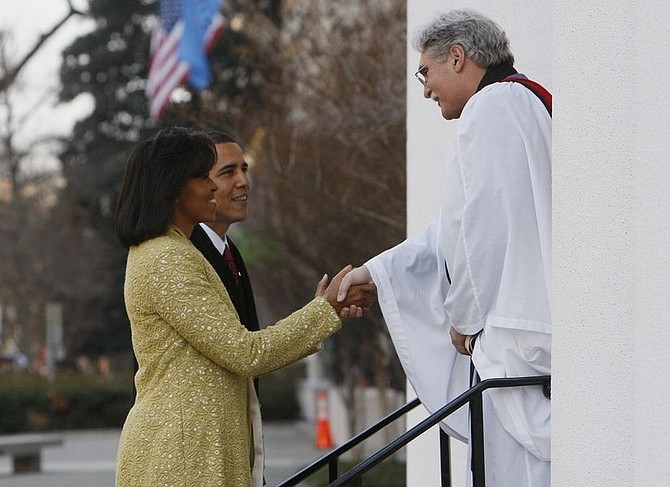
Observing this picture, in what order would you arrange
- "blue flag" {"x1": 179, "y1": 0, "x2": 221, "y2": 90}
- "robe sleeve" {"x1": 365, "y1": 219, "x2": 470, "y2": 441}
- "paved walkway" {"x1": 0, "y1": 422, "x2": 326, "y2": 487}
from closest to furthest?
"robe sleeve" {"x1": 365, "y1": 219, "x2": 470, "y2": 441} < "blue flag" {"x1": 179, "y1": 0, "x2": 221, "y2": 90} < "paved walkway" {"x1": 0, "y1": 422, "x2": 326, "y2": 487}

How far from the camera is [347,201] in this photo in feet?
32.4

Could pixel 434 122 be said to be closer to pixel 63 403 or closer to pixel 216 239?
pixel 216 239

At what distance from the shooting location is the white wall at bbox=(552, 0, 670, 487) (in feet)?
8.76

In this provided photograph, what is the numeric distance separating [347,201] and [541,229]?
6267 mm

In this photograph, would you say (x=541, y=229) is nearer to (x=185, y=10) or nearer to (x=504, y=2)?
(x=504, y=2)

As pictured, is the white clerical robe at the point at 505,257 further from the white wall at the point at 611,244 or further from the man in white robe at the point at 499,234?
the white wall at the point at 611,244

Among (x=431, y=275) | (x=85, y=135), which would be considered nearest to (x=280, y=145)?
(x=431, y=275)

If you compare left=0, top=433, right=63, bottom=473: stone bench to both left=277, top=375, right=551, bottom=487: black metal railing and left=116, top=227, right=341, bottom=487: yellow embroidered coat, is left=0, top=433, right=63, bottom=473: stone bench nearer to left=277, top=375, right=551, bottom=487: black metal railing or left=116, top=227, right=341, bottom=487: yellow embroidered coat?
left=116, top=227, right=341, bottom=487: yellow embroidered coat

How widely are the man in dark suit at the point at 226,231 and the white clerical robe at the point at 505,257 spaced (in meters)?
0.78

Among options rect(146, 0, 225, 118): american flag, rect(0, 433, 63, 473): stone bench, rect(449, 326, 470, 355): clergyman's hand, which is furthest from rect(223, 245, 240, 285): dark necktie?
rect(0, 433, 63, 473): stone bench

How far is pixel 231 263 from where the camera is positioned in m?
4.49

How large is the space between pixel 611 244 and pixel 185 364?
4.29 feet

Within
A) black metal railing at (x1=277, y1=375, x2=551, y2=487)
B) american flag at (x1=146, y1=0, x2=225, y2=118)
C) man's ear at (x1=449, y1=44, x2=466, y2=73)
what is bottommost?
black metal railing at (x1=277, y1=375, x2=551, y2=487)

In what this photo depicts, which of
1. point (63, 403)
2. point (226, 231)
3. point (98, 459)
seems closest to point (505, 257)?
point (226, 231)
